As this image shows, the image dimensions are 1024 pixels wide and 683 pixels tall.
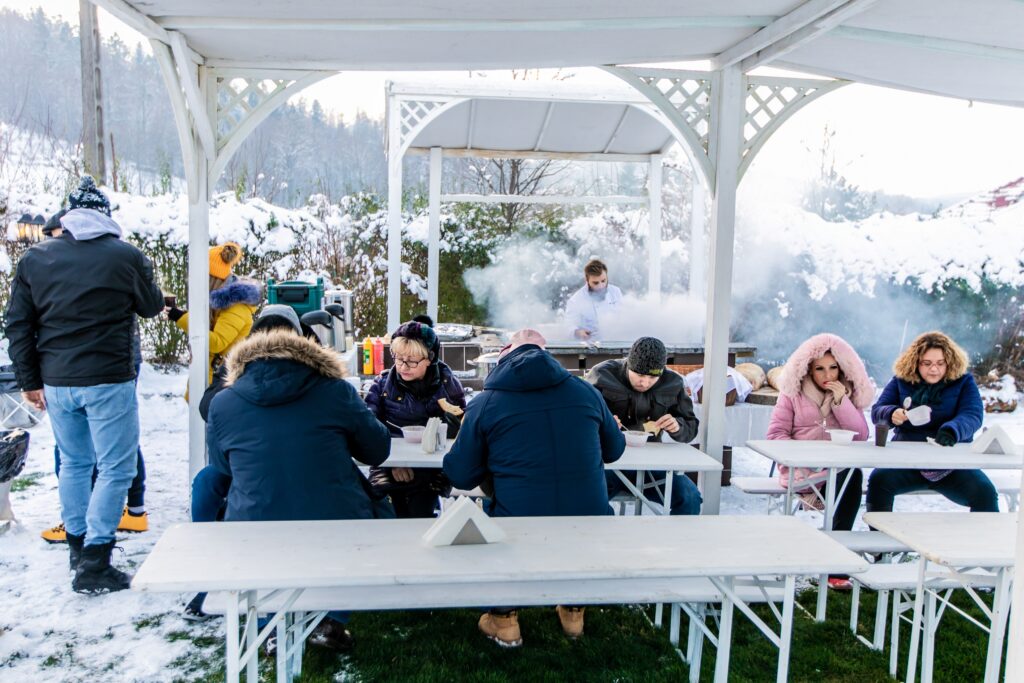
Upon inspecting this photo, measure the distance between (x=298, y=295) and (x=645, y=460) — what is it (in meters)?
3.62

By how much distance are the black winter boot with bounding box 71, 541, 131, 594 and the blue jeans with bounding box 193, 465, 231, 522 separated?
26.5 inches

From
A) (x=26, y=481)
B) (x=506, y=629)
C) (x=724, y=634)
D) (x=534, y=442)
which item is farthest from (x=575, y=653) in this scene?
(x=26, y=481)

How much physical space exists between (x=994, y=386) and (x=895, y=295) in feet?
5.68

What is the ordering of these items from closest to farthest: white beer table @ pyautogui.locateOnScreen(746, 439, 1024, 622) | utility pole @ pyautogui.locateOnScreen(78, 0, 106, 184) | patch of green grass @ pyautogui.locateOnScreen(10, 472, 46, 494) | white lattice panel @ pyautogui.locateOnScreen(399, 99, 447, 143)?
white beer table @ pyautogui.locateOnScreen(746, 439, 1024, 622) < patch of green grass @ pyautogui.locateOnScreen(10, 472, 46, 494) < white lattice panel @ pyautogui.locateOnScreen(399, 99, 447, 143) < utility pole @ pyautogui.locateOnScreen(78, 0, 106, 184)

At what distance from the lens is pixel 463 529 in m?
2.53

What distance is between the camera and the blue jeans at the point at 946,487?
408cm

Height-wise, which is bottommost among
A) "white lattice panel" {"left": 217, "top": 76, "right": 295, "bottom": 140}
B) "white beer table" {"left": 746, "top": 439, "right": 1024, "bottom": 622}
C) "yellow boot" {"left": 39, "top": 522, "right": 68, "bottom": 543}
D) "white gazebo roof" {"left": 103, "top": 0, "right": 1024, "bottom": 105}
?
"yellow boot" {"left": 39, "top": 522, "right": 68, "bottom": 543}

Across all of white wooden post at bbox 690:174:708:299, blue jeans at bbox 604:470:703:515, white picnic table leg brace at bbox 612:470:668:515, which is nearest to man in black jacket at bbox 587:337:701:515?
blue jeans at bbox 604:470:703:515

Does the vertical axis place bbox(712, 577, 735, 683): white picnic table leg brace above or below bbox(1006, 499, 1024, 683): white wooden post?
below

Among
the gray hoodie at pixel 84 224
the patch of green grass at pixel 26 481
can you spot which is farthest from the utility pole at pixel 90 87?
the gray hoodie at pixel 84 224

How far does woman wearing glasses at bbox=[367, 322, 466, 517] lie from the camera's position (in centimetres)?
393

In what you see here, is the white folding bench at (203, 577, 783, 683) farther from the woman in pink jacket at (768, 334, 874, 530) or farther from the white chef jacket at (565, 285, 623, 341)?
the white chef jacket at (565, 285, 623, 341)

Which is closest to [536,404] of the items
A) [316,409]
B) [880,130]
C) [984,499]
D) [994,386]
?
[316,409]

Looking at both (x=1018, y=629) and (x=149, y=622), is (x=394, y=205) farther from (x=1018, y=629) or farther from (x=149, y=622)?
(x=1018, y=629)
